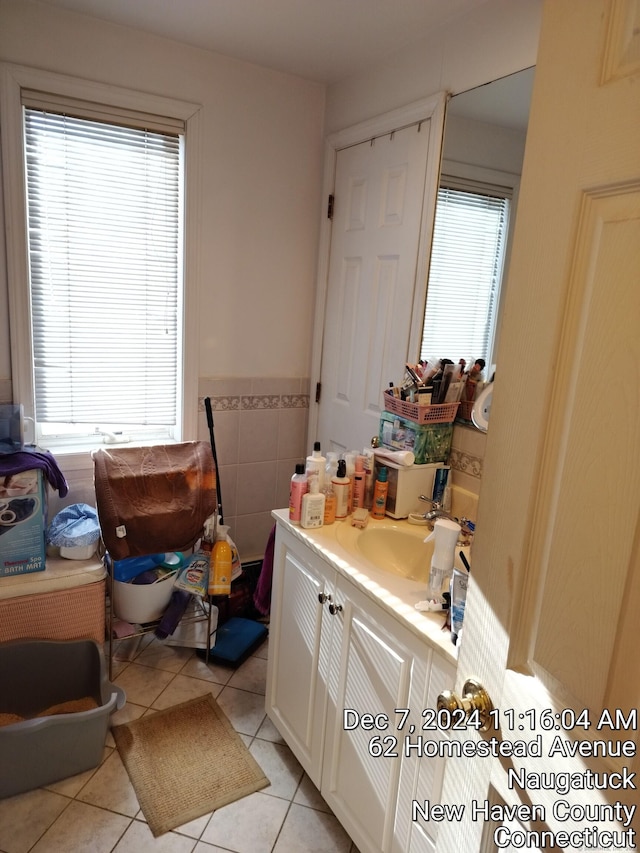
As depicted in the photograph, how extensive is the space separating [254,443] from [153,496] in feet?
2.53

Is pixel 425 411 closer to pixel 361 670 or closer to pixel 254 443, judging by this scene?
pixel 361 670

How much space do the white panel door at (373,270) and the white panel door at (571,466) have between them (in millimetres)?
1373

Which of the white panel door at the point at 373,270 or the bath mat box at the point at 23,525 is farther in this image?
the white panel door at the point at 373,270

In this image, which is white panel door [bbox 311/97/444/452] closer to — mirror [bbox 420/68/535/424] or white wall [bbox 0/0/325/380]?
mirror [bbox 420/68/535/424]

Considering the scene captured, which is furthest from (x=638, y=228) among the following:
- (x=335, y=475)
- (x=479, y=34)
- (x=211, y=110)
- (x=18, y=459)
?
(x=211, y=110)

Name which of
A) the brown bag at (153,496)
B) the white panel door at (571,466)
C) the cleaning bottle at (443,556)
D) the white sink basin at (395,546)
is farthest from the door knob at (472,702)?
the brown bag at (153,496)

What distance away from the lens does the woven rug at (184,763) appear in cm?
172

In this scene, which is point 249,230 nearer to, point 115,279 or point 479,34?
point 115,279

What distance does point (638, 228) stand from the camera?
62cm

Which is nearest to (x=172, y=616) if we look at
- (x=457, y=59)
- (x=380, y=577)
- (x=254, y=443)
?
(x=254, y=443)

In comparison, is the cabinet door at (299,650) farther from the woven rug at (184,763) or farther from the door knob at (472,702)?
the door knob at (472,702)

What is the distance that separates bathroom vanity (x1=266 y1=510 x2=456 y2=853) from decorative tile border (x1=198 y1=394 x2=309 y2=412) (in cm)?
97

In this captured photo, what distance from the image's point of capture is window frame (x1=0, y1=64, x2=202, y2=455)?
207 cm

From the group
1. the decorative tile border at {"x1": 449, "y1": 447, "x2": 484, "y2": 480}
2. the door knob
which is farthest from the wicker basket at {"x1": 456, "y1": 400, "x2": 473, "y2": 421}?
the door knob
